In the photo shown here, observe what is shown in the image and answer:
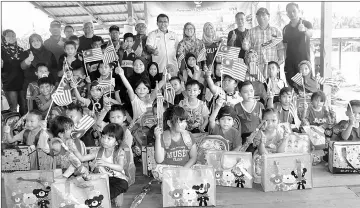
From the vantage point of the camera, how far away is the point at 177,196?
3408 mm

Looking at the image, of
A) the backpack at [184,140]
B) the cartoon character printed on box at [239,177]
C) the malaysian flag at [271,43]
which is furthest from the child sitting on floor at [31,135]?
the malaysian flag at [271,43]

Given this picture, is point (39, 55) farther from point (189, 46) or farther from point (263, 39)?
point (263, 39)

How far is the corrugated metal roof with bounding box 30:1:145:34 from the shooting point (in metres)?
13.1

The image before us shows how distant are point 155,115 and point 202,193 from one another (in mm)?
1697

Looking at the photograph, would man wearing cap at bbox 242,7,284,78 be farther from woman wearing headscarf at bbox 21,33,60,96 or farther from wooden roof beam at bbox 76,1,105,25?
wooden roof beam at bbox 76,1,105,25

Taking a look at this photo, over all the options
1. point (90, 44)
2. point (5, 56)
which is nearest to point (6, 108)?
point (5, 56)

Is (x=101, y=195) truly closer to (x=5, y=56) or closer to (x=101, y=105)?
(x=101, y=105)

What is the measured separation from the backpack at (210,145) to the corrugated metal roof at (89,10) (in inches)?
392

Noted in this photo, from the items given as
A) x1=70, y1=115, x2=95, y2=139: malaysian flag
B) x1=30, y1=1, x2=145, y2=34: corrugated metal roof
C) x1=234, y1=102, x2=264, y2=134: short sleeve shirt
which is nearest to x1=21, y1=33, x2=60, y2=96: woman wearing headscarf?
x1=70, y1=115, x2=95, y2=139: malaysian flag

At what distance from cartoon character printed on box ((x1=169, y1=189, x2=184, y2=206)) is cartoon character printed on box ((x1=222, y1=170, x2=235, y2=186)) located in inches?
28.2

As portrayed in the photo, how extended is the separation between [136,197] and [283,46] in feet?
13.2

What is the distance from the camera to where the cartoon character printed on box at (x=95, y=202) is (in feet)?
10.5

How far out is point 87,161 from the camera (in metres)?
3.82

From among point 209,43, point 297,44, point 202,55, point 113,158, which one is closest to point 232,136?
point 113,158
